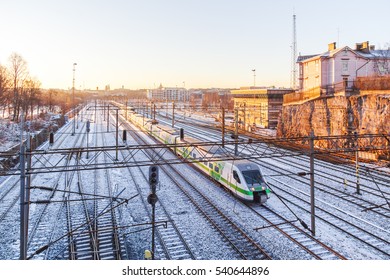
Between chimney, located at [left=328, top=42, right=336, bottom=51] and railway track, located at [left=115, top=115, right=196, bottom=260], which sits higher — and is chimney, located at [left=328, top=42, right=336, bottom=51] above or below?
above

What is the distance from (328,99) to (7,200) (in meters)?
27.3

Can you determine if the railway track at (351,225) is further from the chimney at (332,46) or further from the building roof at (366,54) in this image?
the chimney at (332,46)

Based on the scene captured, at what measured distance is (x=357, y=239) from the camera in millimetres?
12359

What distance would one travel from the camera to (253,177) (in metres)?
16.3

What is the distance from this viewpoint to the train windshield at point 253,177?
16120 mm

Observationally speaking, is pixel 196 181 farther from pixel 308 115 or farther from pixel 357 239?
pixel 308 115

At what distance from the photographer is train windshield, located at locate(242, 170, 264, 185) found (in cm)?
1612

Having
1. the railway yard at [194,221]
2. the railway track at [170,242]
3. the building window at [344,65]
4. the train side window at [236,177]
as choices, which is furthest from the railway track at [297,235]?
the building window at [344,65]

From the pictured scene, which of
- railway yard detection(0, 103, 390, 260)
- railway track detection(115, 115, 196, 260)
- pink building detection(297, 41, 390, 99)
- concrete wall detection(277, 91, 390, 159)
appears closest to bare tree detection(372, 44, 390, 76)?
pink building detection(297, 41, 390, 99)

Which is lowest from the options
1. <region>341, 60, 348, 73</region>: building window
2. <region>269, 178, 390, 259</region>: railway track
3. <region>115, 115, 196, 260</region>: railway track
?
<region>115, 115, 196, 260</region>: railway track

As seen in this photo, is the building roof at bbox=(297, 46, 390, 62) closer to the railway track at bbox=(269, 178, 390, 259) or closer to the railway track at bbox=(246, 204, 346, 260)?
the railway track at bbox=(269, 178, 390, 259)

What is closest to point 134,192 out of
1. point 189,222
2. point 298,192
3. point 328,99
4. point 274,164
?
point 189,222

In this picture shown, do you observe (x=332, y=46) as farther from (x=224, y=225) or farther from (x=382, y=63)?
(x=224, y=225)

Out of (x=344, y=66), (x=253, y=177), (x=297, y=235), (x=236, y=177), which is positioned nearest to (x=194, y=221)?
(x=236, y=177)
